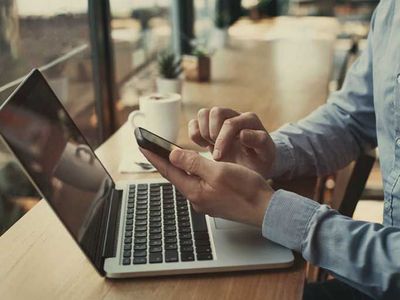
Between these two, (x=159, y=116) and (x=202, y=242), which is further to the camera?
(x=159, y=116)

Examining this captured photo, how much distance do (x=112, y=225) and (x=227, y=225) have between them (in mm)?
171

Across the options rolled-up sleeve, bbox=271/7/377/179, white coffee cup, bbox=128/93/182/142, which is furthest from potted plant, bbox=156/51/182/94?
rolled-up sleeve, bbox=271/7/377/179

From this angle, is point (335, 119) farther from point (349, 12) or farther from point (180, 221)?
point (349, 12)

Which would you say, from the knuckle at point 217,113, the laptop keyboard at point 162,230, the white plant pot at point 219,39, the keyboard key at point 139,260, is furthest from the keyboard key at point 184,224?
the white plant pot at point 219,39

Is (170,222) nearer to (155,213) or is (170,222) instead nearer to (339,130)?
(155,213)

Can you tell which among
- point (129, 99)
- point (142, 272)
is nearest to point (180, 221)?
point (142, 272)

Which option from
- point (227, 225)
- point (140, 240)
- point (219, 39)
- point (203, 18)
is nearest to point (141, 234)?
point (140, 240)

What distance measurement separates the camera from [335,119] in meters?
1.09

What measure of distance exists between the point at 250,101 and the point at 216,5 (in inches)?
83.9

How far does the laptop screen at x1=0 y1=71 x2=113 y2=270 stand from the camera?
63 cm

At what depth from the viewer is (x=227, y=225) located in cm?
80

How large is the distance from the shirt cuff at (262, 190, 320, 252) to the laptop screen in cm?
24

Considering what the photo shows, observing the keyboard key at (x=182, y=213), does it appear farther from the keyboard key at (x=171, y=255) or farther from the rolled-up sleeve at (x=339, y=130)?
the rolled-up sleeve at (x=339, y=130)

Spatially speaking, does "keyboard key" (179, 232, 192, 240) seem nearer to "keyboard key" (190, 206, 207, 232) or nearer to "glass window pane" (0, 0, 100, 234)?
"keyboard key" (190, 206, 207, 232)
